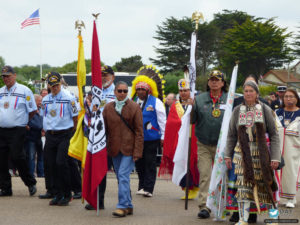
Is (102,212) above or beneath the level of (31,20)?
beneath

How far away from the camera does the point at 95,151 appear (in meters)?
8.44

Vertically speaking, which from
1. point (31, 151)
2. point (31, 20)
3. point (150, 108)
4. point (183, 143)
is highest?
point (31, 20)

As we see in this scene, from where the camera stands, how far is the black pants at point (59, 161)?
9367 mm

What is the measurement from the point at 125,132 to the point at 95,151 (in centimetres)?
52

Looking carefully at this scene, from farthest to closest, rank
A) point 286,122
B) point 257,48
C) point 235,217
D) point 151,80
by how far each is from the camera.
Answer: point 257,48
point 151,80
point 286,122
point 235,217

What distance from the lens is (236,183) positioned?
24.1 ft

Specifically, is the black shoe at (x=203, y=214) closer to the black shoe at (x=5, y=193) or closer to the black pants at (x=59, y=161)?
the black pants at (x=59, y=161)

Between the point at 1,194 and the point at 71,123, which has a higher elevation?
the point at 71,123

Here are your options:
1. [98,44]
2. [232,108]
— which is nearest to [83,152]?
[98,44]

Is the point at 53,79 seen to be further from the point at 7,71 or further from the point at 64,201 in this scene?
the point at 64,201

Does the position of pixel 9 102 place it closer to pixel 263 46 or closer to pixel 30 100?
pixel 30 100

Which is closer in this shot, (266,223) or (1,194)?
(266,223)

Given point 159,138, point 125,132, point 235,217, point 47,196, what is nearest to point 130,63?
point 159,138

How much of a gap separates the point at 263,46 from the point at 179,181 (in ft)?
207
